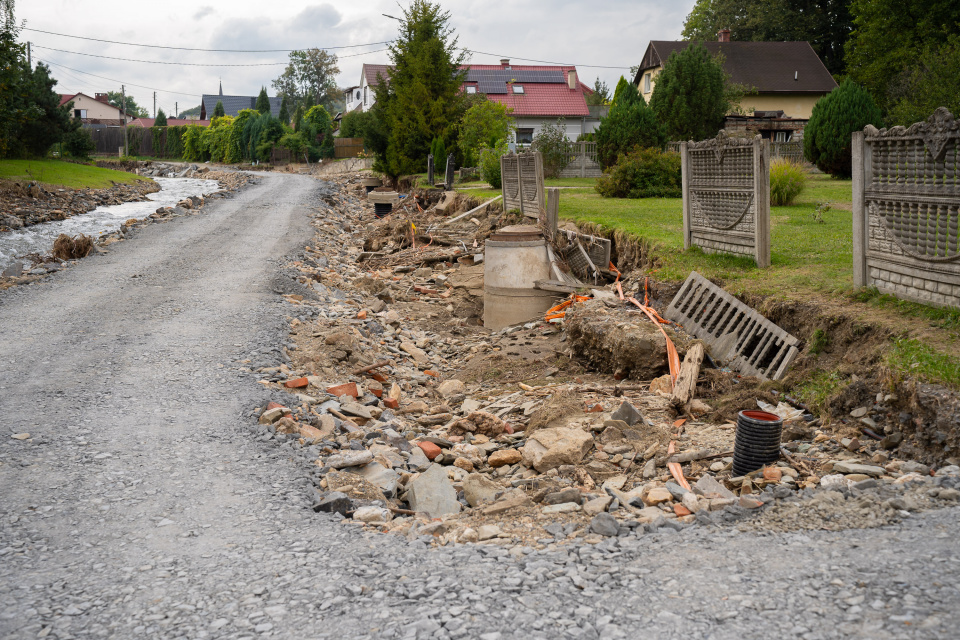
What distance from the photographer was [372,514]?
A: 4.68 meters

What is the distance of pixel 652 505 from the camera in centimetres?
488

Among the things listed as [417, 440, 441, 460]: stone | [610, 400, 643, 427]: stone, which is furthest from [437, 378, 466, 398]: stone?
[610, 400, 643, 427]: stone

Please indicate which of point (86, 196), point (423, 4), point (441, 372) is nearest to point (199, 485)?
point (441, 372)

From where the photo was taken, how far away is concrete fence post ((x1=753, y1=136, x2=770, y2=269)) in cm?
882

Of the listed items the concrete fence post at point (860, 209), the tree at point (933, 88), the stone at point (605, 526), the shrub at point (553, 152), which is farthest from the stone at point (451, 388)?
the shrub at point (553, 152)

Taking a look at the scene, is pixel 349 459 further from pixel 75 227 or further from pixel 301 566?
pixel 75 227

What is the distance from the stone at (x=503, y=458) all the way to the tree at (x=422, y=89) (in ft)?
83.4

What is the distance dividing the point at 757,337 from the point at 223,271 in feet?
30.4

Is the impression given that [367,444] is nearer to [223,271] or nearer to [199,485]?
[199,485]

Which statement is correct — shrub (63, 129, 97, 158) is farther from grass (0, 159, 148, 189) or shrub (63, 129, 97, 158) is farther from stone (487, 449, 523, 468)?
stone (487, 449, 523, 468)

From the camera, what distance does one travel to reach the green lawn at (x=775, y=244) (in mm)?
8281

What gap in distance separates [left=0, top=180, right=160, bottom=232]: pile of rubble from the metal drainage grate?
640 inches

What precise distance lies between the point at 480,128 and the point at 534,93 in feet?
80.6

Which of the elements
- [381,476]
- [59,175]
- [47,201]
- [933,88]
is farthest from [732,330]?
[59,175]
